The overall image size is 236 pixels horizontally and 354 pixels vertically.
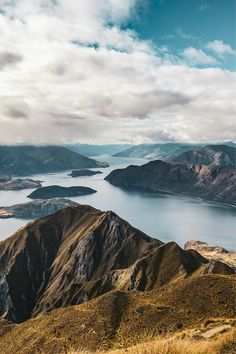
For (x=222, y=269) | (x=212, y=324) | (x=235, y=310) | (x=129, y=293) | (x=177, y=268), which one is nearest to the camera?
(x=212, y=324)

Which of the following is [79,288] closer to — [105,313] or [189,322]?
[105,313]

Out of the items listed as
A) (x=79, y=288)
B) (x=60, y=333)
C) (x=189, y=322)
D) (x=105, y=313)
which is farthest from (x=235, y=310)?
(x=79, y=288)

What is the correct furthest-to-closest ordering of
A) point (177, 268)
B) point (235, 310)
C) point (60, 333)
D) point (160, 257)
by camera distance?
point (160, 257) < point (177, 268) < point (60, 333) < point (235, 310)

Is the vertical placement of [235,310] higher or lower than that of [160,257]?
higher

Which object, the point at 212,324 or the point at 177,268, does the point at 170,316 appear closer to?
the point at 212,324

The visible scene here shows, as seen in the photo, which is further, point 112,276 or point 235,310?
point 112,276

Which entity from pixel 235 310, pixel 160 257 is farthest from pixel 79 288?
pixel 235 310

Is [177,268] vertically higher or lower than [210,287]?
lower

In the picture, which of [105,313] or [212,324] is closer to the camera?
[212,324]

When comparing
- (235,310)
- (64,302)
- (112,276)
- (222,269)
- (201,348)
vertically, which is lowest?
(64,302)
